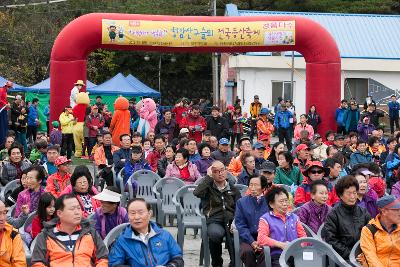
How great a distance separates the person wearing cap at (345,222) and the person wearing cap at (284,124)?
15936 millimetres

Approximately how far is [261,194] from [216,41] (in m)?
13.8

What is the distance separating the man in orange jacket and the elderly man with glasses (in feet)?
10.5

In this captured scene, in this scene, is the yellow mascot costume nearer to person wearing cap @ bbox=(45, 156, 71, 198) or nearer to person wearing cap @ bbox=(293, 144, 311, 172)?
person wearing cap @ bbox=(293, 144, 311, 172)

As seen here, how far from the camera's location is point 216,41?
75.0 feet

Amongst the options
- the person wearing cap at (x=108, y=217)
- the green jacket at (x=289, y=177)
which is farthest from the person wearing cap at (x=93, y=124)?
the person wearing cap at (x=108, y=217)

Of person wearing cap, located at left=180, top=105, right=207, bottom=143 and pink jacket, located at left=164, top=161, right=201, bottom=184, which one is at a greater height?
person wearing cap, located at left=180, top=105, right=207, bottom=143

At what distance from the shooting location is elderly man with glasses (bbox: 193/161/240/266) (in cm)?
1028

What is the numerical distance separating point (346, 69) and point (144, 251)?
3080 cm

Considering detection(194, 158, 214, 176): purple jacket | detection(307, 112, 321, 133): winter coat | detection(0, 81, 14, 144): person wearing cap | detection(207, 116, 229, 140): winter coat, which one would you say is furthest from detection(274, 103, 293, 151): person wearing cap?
detection(194, 158, 214, 176): purple jacket

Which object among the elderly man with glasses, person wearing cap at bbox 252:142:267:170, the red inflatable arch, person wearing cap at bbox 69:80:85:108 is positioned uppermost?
the red inflatable arch

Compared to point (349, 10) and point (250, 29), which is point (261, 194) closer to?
point (250, 29)

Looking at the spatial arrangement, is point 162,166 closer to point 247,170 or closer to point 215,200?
point 247,170

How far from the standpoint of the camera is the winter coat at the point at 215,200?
10.4 m

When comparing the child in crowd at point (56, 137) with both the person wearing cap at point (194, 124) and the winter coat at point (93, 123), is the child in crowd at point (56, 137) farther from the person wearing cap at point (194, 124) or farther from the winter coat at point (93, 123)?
the person wearing cap at point (194, 124)
